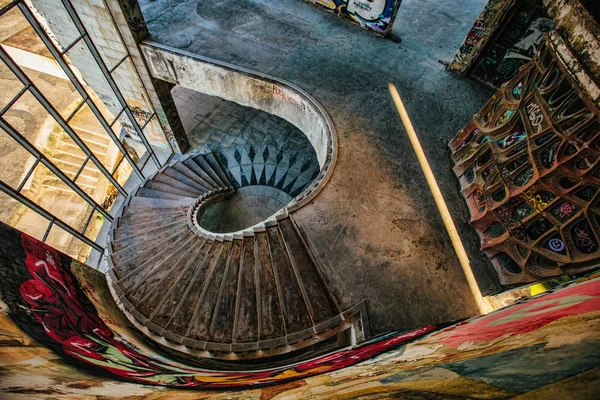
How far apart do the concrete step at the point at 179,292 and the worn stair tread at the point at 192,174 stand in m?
3.88

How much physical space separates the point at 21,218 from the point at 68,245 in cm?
234

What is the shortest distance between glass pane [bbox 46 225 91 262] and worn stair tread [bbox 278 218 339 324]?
1171 centimetres

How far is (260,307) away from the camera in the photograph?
224 inches

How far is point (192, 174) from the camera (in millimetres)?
11039

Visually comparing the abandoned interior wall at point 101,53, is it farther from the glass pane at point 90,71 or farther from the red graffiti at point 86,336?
the red graffiti at point 86,336

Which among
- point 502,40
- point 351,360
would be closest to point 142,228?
point 351,360

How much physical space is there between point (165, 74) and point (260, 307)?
8130 mm

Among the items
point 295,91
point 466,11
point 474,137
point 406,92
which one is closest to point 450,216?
point 474,137

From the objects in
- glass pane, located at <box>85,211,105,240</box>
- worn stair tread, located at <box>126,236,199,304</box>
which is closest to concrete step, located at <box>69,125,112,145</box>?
glass pane, located at <box>85,211,105,240</box>

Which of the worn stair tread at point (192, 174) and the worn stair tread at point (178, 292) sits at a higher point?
the worn stair tread at point (192, 174)

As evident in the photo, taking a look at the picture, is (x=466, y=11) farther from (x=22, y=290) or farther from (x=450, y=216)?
(x=22, y=290)

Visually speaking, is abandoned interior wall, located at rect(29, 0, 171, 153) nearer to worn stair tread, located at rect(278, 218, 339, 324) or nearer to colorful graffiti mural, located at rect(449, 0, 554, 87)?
worn stair tread, located at rect(278, 218, 339, 324)

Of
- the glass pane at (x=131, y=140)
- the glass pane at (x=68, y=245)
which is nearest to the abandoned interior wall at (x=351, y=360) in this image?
the glass pane at (x=131, y=140)

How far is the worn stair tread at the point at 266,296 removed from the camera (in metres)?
5.46
